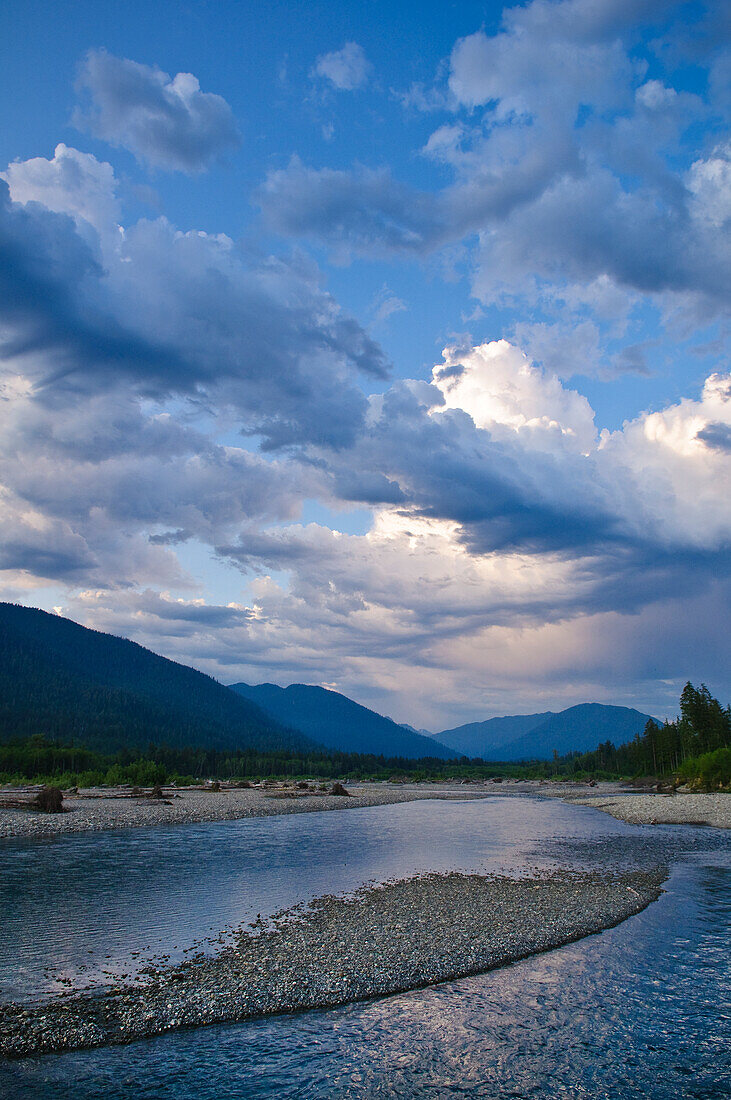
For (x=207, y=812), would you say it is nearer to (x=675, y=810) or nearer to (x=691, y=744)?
(x=675, y=810)

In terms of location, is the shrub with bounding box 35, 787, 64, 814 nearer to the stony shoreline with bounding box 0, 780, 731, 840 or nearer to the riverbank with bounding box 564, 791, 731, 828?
the stony shoreline with bounding box 0, 780, 731, 840

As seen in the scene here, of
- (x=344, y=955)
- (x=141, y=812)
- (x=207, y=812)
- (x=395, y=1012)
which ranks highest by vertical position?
(x=395, y=1012)

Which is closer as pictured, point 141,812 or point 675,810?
point 141,812

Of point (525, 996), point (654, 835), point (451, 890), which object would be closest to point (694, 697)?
point (654, 835)

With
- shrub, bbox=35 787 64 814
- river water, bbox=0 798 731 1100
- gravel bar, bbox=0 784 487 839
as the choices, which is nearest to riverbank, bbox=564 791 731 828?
river water, bbox=0 798 731 1100

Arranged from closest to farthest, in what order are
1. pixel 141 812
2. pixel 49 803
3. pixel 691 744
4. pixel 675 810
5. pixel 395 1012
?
pixel 395 1012, pixel 49 803, pixel 141 812, pixel 675 810, pixel 691 744

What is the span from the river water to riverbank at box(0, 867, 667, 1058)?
68cm

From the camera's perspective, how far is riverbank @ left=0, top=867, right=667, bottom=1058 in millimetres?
15289

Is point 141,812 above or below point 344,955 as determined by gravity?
below

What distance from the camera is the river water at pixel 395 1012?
12.9m

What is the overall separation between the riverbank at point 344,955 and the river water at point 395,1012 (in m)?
0.68

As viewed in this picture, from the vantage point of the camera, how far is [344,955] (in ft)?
64.9

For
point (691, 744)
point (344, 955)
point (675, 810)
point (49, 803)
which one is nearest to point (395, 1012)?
point (344, 955)

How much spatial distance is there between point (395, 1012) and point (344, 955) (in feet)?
13.2
